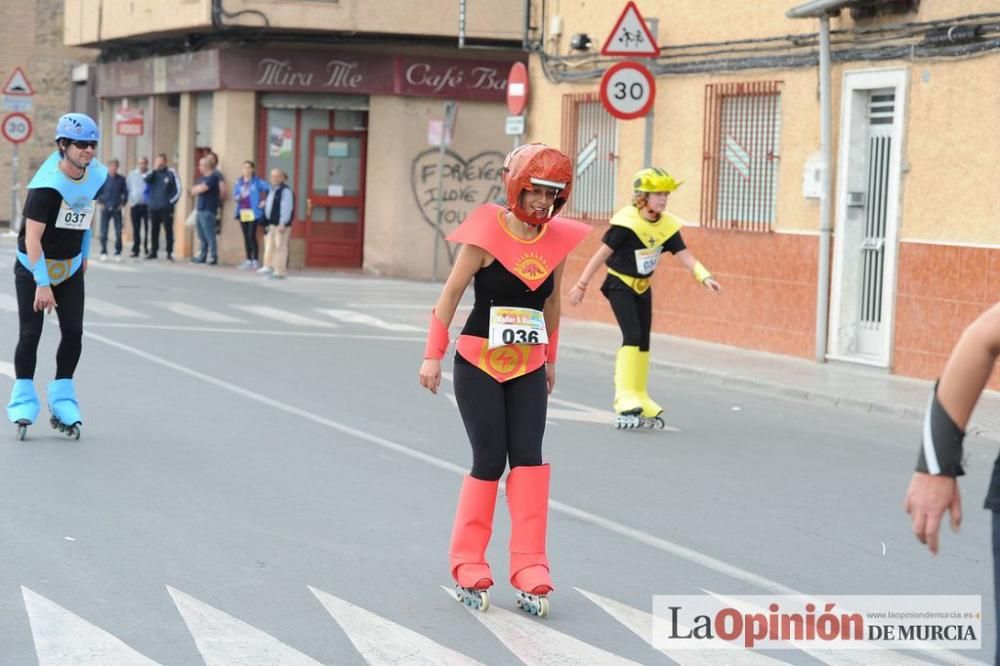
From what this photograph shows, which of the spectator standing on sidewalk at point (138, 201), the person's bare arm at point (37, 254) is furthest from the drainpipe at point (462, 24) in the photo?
the person's bare arm at point (37, 254)

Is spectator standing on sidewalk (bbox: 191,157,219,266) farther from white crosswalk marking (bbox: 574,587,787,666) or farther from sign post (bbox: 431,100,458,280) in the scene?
white crosswalk marking (bbox: 574,587,787,666)

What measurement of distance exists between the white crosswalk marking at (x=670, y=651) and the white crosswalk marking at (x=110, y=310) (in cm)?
1409

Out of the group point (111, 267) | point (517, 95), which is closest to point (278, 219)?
point (111, 267)

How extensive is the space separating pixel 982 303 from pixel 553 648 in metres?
10.6

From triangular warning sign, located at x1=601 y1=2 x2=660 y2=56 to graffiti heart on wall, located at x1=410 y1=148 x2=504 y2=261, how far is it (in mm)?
14526

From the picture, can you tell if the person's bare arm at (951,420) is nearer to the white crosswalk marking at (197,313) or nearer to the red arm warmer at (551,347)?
the red arm warmer at (551,347)

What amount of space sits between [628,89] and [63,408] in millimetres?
9607

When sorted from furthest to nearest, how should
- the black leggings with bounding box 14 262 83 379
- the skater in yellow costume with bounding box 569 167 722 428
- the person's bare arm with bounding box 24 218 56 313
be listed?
the skater in yellow costume with bounding box 569 167 722 428, the black leggings with bounding box 14 262 83 379, the person's bare arm with bounding box 24 218 56 313

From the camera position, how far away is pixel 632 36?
19297 mm

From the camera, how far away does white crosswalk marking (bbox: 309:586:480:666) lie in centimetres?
622

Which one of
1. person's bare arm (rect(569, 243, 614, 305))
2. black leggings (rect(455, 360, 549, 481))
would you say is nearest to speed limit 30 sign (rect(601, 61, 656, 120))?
person's bare arm (rect(569, 243, 614, 305))

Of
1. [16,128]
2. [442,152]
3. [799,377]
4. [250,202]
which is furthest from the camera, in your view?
[16,128]

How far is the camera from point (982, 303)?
16.1 metres

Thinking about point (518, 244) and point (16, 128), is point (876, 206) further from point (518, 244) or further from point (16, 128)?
point (16, 128)
